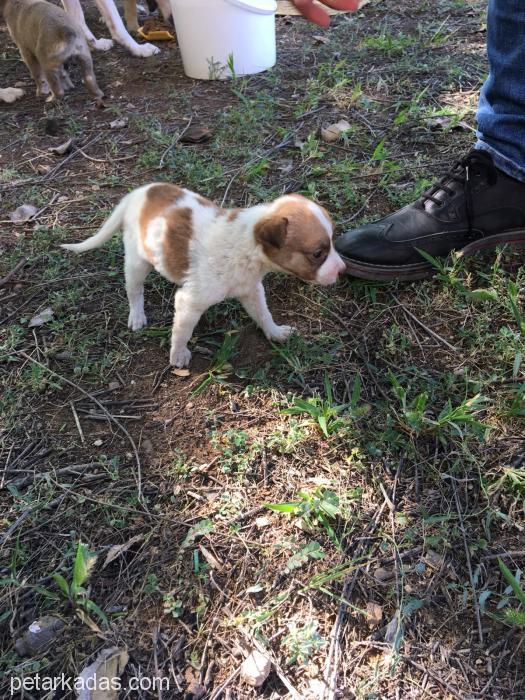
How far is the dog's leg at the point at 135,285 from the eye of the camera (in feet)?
8.02

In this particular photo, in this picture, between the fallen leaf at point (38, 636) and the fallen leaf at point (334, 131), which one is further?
the fallen leaf at point (334, 131)

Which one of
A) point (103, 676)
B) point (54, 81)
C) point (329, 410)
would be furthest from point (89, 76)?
point (103, 676)

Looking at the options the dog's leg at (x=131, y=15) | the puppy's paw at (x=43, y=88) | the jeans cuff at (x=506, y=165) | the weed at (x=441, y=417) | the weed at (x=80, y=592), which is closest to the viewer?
the weed at (x=80, y=592)

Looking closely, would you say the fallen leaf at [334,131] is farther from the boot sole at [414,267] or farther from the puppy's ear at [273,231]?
the puppy's ear at [273,231]

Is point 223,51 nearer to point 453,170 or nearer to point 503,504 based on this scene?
point 453,170

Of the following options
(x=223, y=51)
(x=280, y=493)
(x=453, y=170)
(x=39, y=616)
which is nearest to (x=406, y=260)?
(x=453, y=170)

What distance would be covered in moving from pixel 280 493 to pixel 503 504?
2.60 feet

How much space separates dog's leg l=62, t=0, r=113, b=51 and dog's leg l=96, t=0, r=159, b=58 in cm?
16

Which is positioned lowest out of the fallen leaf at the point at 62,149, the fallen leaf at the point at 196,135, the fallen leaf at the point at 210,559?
the fallen leaf at the point at 210,559

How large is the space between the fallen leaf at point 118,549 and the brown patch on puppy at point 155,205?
117cm

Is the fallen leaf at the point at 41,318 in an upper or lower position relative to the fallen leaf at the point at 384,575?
upper

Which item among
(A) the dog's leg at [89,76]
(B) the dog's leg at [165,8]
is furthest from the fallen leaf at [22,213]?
(B) the dog's leg at [165,8]

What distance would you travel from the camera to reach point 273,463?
2.03 metres

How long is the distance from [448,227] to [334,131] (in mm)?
1449
